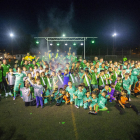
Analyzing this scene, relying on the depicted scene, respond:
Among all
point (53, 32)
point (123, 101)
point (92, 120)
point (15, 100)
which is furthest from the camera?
point (53, 32)

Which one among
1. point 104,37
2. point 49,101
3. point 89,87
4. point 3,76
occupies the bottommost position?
point 49,101

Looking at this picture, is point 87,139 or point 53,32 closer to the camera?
point 87,139

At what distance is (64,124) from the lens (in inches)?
140

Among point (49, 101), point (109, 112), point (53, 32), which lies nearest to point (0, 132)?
point (49, 101)

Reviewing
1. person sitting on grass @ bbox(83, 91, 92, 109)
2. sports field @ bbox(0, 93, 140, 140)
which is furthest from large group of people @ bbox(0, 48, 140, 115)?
sports field @ bbox(0, 93, 140, 140)

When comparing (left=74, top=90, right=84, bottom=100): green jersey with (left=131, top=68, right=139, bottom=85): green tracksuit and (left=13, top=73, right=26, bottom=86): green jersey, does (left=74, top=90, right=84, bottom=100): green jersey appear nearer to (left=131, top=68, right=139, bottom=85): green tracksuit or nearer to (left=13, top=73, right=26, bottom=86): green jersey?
(left=13, top=73, right=26, bottom=86): green jersey

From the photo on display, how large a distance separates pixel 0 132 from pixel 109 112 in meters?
3.85

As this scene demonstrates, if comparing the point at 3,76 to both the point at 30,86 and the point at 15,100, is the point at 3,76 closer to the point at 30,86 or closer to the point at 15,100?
the point at 15,100

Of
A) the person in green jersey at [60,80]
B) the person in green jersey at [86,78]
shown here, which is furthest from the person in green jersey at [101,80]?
the person in green jersey at [60,80]

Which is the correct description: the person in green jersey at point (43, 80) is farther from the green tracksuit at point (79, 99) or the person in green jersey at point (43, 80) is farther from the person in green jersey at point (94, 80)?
the person in green jersey at point (94, 80)

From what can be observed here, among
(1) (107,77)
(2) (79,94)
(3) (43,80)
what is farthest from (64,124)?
(1) (107,77)

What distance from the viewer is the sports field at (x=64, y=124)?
305 centimetres

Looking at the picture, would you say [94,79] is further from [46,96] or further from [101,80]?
[46,96]

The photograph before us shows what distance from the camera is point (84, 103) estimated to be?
4.69 meters
